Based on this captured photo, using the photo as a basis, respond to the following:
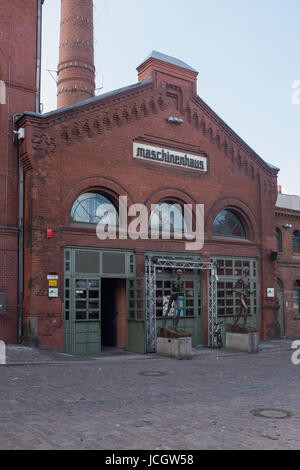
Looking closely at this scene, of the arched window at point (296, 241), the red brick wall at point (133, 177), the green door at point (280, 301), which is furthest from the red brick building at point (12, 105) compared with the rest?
the arched window at point (296, 241)

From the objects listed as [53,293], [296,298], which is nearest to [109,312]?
[53,293]

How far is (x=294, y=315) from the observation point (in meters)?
26.7

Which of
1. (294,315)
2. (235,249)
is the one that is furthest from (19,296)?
(294,315)

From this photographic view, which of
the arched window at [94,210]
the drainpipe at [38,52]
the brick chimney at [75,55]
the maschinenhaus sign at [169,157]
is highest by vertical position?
the brick chimney at [75,55]

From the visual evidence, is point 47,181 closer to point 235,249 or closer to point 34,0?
point 34,0

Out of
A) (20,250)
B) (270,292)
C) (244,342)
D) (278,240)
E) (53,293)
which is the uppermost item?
(278,240)

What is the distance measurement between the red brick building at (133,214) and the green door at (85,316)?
0.13 ft

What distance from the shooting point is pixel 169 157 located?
21.3 metres

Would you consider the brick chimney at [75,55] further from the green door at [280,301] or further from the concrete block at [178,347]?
the concrete block at [178,347]

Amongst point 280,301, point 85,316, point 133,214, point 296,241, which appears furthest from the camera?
point 296,241

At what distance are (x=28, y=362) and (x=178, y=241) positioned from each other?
886 cm

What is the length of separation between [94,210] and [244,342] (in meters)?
7.87

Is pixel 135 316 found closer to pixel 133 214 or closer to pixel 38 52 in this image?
pixel 133 214

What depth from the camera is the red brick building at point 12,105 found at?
1739cm
